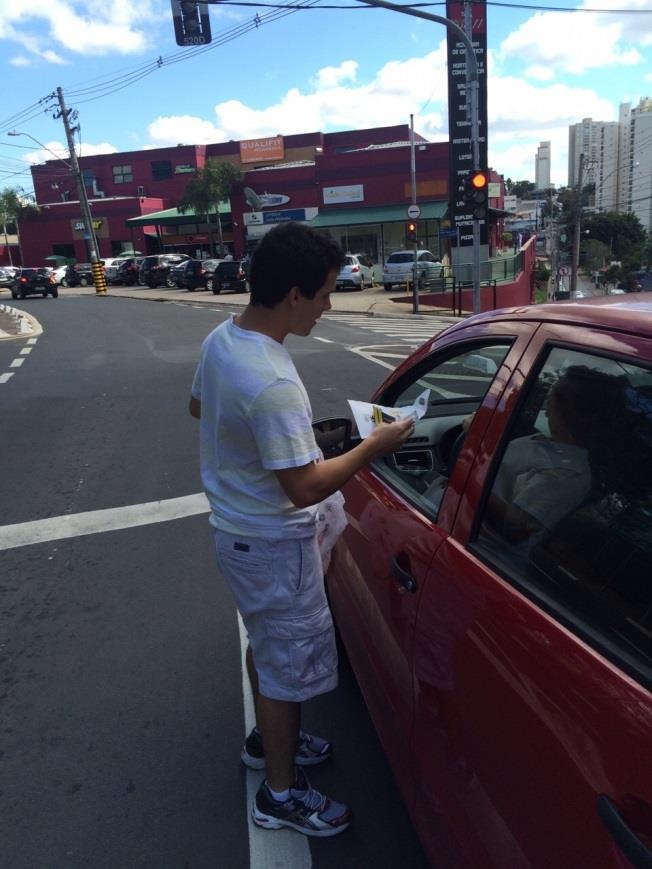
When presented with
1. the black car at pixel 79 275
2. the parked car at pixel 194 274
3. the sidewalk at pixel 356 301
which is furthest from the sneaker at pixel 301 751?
the black car at pixel 79 275

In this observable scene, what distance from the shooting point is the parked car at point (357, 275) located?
31458 mm

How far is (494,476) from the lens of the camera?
5.73 feet

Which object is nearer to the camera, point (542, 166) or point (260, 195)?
point (260, 195)

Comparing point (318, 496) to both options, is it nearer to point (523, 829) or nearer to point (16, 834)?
point (523, 829)

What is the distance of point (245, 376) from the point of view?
1.86 m

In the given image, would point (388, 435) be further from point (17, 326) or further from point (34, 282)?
point (34, 282)

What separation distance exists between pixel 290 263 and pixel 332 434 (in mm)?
847

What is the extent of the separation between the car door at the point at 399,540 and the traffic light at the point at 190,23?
499 inches

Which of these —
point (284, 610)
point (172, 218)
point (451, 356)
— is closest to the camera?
point (284, 610)

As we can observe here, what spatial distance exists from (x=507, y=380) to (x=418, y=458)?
117 centimetres

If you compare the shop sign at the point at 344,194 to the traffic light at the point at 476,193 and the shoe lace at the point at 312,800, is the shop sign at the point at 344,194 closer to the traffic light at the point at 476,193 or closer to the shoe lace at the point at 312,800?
the traffic light at the point at 476,193

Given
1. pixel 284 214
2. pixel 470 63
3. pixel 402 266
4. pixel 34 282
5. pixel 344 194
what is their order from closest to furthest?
pixel 470 63, pixel 402 266, pixel 34 282, pixel 344 194, pixel 284 214

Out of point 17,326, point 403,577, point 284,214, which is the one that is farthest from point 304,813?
point 284,214

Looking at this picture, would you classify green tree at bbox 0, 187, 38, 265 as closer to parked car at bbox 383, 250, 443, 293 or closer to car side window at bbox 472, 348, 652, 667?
parked car at bbox 383, 250, 443, 293
